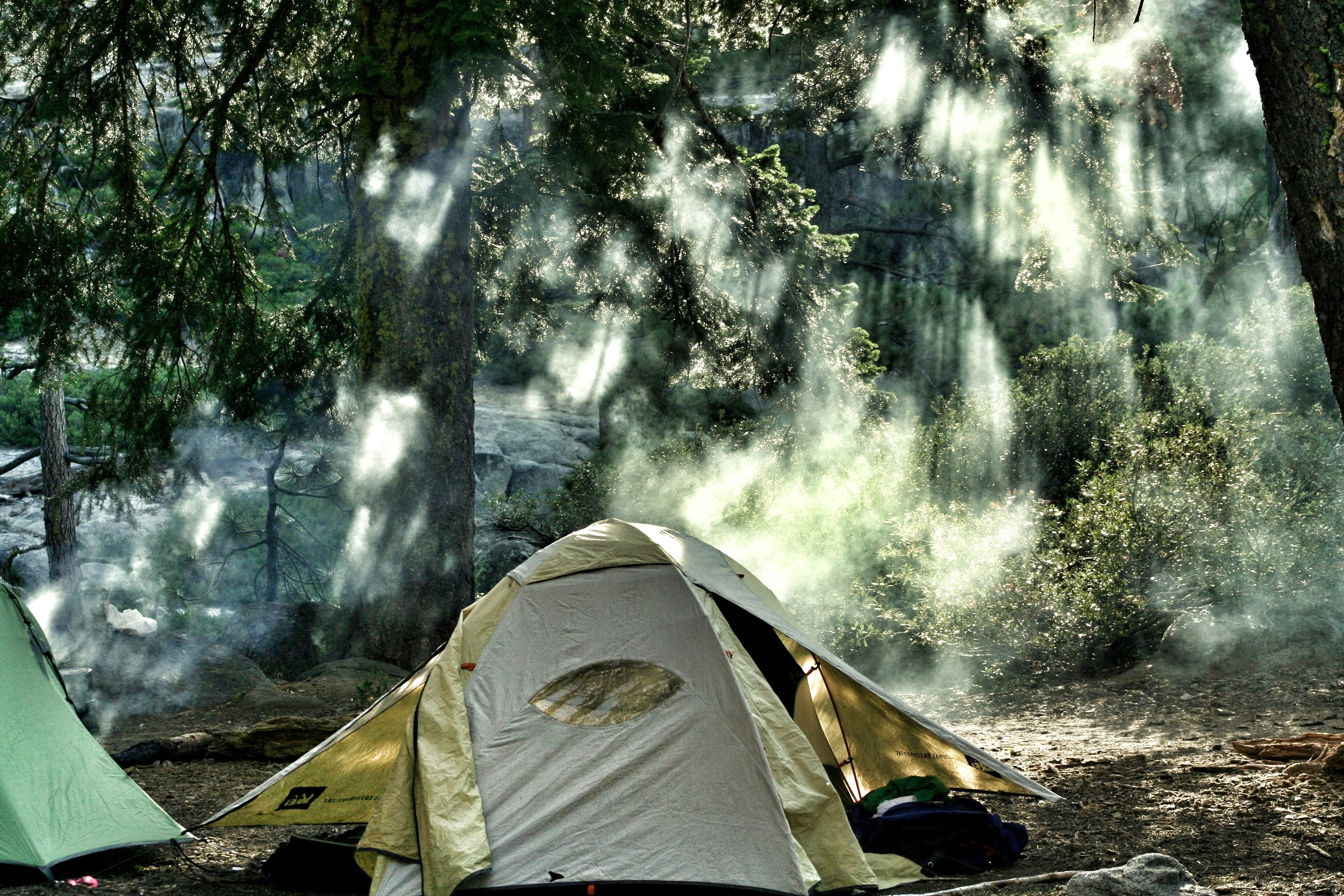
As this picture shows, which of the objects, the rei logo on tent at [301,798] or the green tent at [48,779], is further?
the rei logo on tent at [301,798]

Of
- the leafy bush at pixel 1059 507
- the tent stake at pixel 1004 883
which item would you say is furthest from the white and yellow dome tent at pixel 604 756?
the leafy bush at pixel 1059 507

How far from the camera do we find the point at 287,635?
37.0 ft

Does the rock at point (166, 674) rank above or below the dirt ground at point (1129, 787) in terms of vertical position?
below

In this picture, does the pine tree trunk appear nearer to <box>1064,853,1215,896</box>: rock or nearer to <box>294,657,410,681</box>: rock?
<box>294,657,410,681</box>: rock

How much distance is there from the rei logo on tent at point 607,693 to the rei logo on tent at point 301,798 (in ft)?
3.75

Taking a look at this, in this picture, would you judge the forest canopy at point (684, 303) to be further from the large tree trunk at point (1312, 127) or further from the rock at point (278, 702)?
the large tree trunk at point (1312, 127)

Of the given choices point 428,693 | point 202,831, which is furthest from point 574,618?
point 202,831

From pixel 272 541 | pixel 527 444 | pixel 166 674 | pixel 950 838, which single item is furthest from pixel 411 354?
pixel 527 444

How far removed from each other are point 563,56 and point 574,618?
15.0 feet

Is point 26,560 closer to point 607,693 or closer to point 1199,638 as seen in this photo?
point 607,693

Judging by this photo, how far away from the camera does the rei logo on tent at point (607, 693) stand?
406 cm

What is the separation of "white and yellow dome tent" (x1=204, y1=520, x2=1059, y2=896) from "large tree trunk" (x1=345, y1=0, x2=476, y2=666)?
12.4 ft

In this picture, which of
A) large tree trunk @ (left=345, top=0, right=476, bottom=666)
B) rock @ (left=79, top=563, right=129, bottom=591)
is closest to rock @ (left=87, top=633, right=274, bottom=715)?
large tree trunk @ (left=345, top=0, right=476, bottom=666)

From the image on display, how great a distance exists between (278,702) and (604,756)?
5.27m
